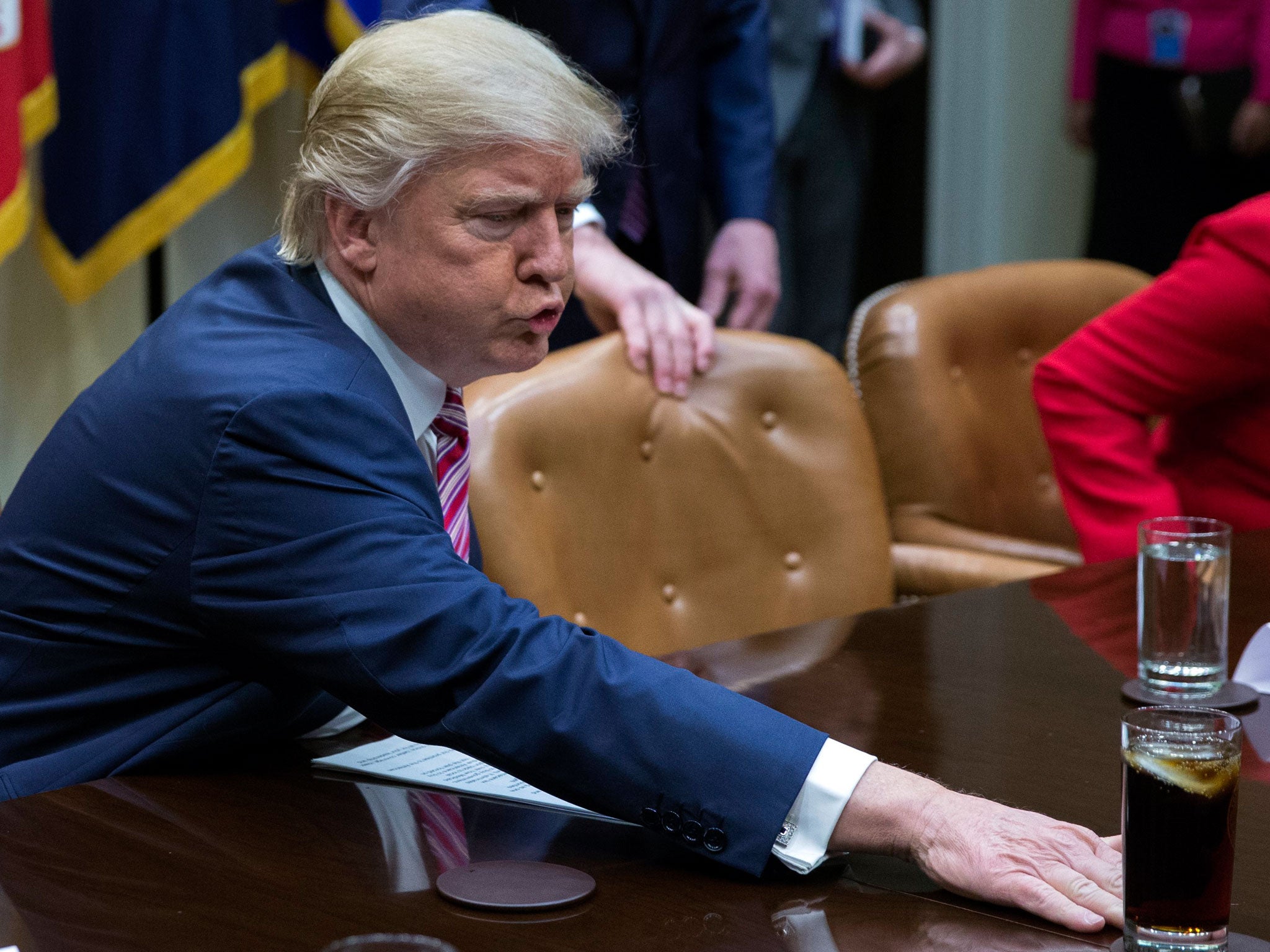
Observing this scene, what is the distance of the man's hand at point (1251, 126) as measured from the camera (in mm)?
3605

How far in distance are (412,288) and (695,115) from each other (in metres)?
1.49

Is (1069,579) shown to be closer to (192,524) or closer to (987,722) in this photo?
(987,722)

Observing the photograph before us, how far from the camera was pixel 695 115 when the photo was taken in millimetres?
2555

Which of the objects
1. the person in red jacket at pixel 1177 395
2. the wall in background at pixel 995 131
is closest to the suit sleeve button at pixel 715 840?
the person in red jacket at pixel 1177 395

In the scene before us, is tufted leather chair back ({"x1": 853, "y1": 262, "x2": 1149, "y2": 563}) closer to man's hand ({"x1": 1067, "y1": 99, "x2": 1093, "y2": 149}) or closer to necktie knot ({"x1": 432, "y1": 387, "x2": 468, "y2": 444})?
necktie knot ({"x1": 432, "y1": 387, "x2": 468, "y2": 444})

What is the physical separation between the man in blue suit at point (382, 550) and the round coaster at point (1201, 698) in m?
0.35

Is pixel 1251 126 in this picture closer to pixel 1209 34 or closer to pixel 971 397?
pixel 1209 34

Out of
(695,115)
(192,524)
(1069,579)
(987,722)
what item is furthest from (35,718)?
(695,115)

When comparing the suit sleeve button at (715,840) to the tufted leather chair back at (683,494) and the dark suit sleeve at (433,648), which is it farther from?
the tufted leather chair back at (683,494)

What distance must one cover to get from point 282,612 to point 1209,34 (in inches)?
130

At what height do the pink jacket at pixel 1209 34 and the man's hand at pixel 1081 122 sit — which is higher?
the pink jacket at pixel 1209 34

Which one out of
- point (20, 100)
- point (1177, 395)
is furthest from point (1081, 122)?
point (20, 100)

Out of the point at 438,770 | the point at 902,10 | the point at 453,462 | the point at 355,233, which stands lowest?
the point at 438,770

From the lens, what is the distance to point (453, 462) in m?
1.35
